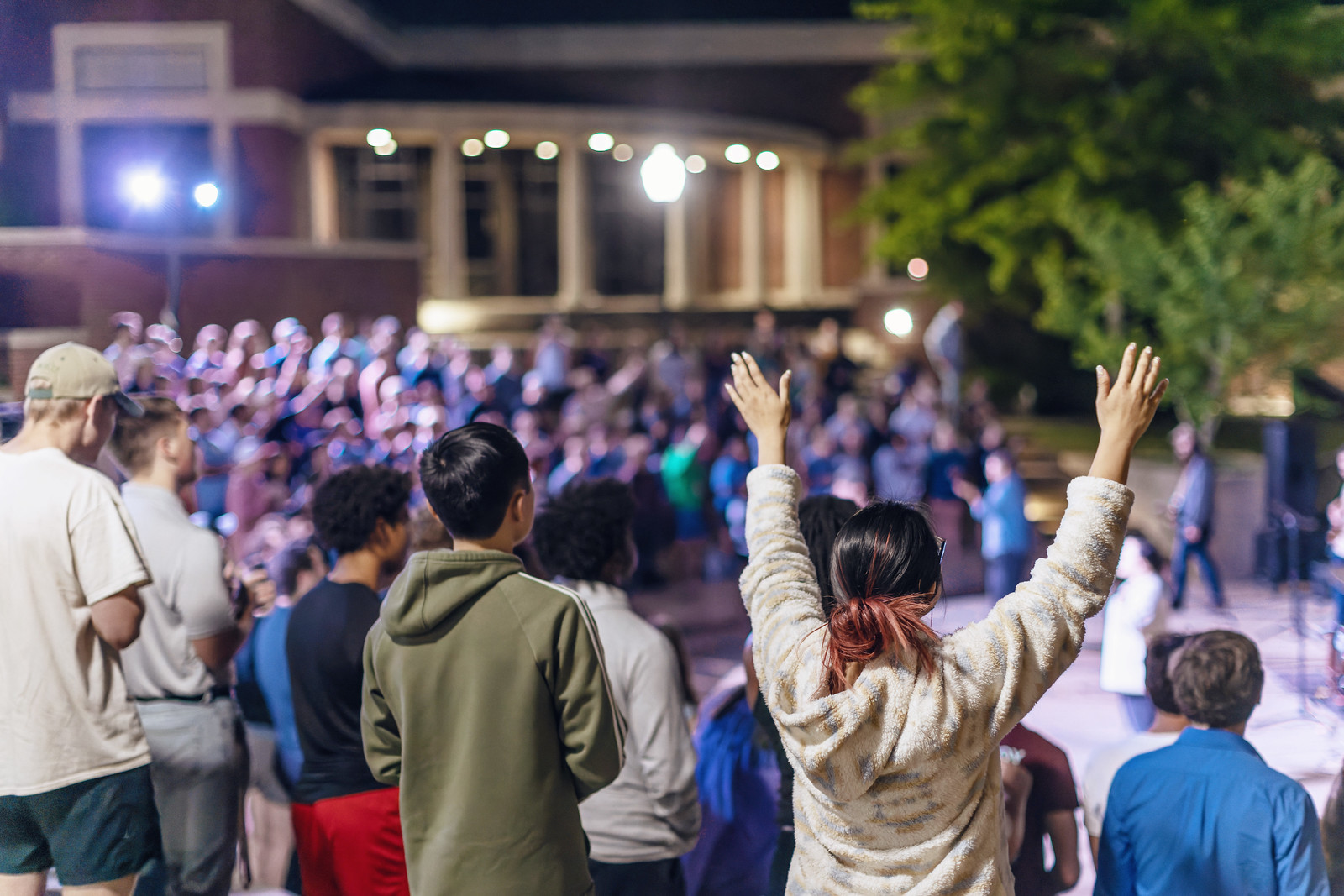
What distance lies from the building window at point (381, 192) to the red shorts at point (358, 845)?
2085 centimetres

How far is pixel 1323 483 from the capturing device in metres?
12.6

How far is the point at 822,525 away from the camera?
3090 mm


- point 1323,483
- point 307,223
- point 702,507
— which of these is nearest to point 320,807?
point 702,507

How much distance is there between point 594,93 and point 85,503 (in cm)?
2423

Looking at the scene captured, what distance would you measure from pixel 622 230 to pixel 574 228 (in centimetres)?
214

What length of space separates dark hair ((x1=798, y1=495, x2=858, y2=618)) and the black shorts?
189 cm

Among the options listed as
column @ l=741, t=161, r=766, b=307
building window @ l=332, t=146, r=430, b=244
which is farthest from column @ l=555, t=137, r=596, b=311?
column @ l=741, t=161, r=766, b=307

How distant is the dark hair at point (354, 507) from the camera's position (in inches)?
134

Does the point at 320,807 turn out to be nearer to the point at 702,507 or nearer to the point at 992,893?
the point at 992,893

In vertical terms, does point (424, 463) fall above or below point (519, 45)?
below

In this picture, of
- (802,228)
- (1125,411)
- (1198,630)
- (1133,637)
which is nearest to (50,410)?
(1125,411)

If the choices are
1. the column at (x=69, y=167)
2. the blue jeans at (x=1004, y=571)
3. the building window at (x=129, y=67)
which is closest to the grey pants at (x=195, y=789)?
the column at (x=69, y=167)

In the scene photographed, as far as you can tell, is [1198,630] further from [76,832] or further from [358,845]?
[76,832]

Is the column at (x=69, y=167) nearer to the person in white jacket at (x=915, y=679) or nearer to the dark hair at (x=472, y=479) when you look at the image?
the dark hair at (x=472, y=479)
